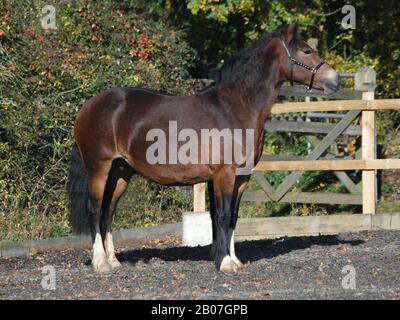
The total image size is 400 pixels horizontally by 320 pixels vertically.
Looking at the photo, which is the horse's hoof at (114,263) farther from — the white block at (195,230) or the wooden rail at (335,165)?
the wooden rail at (335,165)

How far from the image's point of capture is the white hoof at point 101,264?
8078 millimetres

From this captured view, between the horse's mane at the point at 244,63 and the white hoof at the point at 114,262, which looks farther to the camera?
the white hoof at the point at 114,262

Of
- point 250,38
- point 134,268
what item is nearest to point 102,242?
point 134,268

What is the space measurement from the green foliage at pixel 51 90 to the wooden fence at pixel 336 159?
1332 mm

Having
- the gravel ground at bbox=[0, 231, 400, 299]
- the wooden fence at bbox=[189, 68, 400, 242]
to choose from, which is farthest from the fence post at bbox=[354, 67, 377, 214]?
the gravel ground at bbox=[0, 231, 400, 299]

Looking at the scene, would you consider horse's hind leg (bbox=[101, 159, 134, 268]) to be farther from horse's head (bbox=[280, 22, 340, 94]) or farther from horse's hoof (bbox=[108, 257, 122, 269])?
horse's head (bbox=[280, 22, 340, 94])

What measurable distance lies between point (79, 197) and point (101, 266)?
100 centimetres

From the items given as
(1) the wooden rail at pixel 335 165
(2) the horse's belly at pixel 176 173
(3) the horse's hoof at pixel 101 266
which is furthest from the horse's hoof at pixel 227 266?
(1) the wooden rail at pixel 335 165

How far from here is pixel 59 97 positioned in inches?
424

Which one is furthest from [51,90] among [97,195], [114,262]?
[114,262]

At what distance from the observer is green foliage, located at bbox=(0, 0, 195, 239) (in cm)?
1040

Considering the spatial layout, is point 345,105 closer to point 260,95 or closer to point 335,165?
point 335,165

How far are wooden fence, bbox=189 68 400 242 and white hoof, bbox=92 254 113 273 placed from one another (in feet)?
7.67
